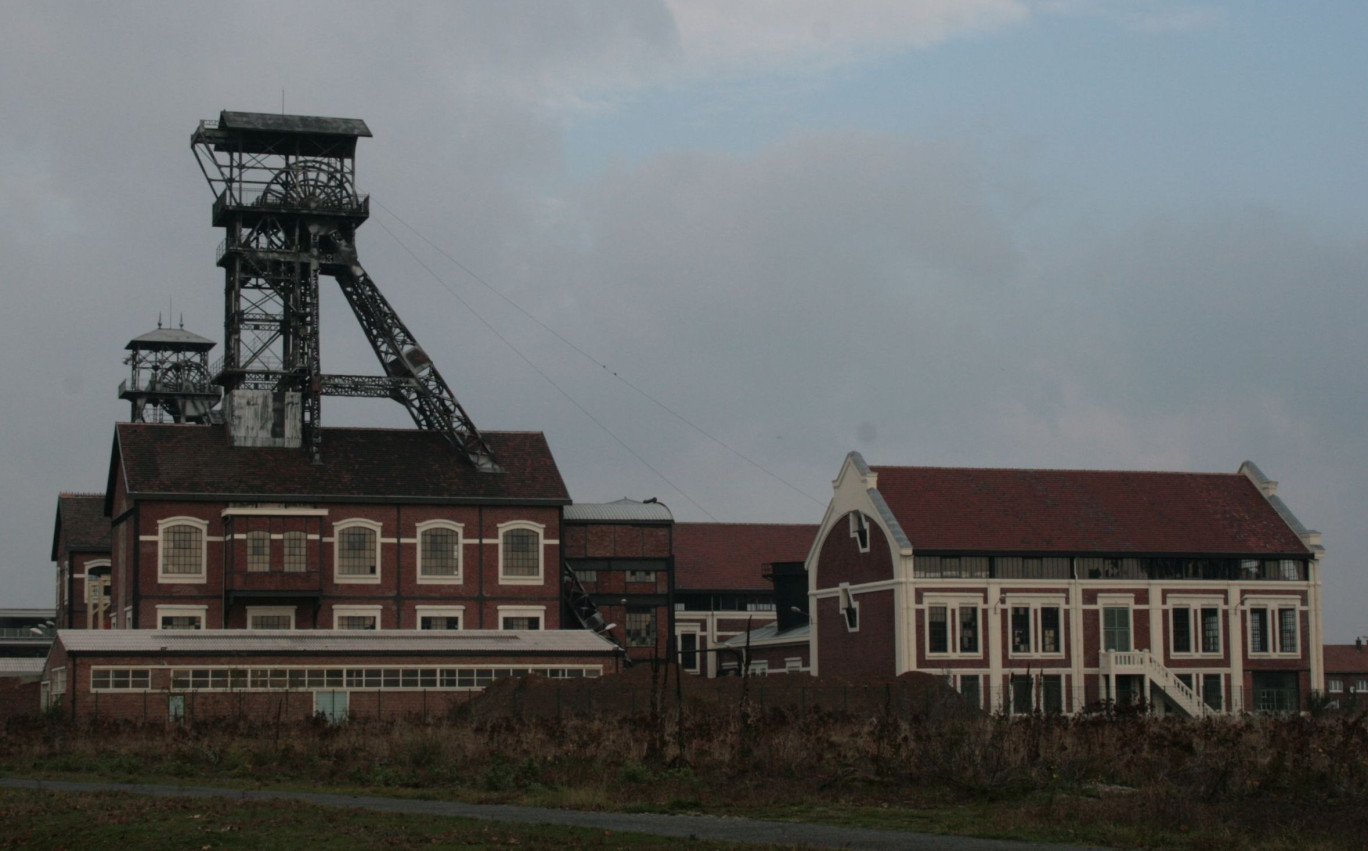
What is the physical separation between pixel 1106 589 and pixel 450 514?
77.8 feet

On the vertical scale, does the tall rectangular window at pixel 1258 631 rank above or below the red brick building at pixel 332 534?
below

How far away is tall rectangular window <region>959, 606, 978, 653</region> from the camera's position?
60.1 meters

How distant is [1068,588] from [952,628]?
16.0 ft

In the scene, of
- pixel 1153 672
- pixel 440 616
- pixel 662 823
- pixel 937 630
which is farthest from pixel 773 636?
pixel 662 823

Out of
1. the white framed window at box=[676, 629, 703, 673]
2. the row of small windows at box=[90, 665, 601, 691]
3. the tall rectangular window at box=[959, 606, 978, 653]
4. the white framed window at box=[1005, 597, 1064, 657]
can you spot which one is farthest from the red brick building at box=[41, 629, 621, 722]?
the white framed window at box=[676, 629, 703, 673]

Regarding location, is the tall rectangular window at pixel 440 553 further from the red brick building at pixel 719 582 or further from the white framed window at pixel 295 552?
the red brick building at pixel 719 582

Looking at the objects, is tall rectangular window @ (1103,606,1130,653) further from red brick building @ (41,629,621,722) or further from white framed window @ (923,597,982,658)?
red brick building @ (41,629,621,722)

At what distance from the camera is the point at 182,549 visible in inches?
2359

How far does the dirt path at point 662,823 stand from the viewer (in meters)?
20.5

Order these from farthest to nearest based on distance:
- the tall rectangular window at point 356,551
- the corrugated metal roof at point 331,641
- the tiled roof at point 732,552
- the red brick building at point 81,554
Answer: the tiled roof at point 732,552, the red brick building at point 81,554, the tall rectangular window at point 356,551, the corrugated metal roof at point 331,641

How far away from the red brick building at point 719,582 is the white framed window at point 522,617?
1982 cm

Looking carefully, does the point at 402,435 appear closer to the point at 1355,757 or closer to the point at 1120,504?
the point at 1120,504

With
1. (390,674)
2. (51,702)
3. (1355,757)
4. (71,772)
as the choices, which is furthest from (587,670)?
(1355,757)

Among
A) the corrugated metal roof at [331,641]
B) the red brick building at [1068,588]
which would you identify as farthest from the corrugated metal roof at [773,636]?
the corrugated metal roof at [331,641]
